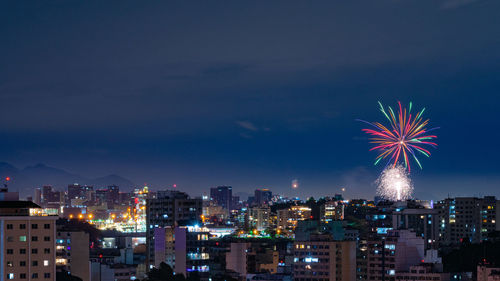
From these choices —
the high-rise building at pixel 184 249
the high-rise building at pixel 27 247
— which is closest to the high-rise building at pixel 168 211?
the high-rise building at pixel 184 249

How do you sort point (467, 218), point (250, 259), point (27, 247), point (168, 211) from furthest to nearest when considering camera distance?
point (467, 218) < point (168, 211) < point (250, 259) < point (27, 247)

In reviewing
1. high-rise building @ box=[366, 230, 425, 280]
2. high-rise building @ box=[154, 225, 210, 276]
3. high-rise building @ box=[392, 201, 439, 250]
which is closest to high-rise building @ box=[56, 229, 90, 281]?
high-rise building @ box=[154, 225, 210, 276]

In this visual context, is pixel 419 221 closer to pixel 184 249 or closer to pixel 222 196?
pixel 184 249

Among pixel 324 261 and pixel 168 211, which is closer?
pixel 324 261

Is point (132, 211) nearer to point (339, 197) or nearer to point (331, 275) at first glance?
point (339, 197)

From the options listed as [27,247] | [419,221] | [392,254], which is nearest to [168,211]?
[419,221]

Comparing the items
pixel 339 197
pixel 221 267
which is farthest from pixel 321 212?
pixel 221 267
